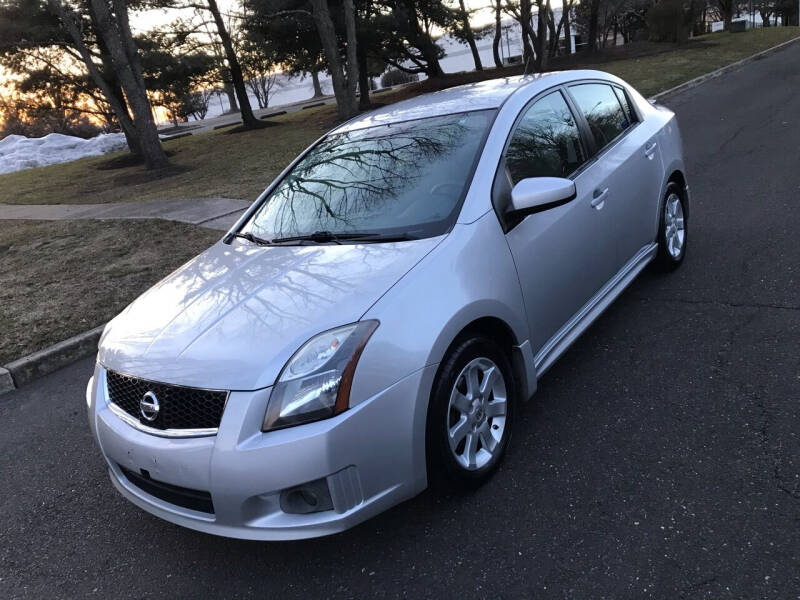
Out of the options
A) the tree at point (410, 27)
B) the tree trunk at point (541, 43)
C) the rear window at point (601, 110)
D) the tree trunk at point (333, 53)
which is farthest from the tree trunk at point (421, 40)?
the rear window at point (601, 110)

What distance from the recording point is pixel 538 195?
305cm

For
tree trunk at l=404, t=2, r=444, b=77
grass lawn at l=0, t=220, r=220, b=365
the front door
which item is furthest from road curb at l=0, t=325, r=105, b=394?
tree trunk at l=404, t=2, r=444, b=77

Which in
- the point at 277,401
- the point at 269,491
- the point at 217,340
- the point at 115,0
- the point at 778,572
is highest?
the point at 115,0

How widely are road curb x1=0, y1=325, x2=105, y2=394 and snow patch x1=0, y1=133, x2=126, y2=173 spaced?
79.2 feet

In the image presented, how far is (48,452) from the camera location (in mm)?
3840

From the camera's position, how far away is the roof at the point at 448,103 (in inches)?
146

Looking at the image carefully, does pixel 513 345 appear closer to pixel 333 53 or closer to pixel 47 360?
pixel 47 360

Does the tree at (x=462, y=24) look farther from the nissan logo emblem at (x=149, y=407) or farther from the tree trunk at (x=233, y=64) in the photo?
the nissan logo emblem at (x=149, y=407)

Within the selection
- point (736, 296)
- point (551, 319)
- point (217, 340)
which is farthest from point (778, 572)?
point (736, 296)

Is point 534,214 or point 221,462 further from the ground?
point 534,214

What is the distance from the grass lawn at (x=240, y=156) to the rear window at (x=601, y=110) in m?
7.27

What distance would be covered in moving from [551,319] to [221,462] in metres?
1.83

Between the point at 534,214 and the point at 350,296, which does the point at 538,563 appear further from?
the point at 534,214

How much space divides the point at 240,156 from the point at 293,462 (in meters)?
14.9
